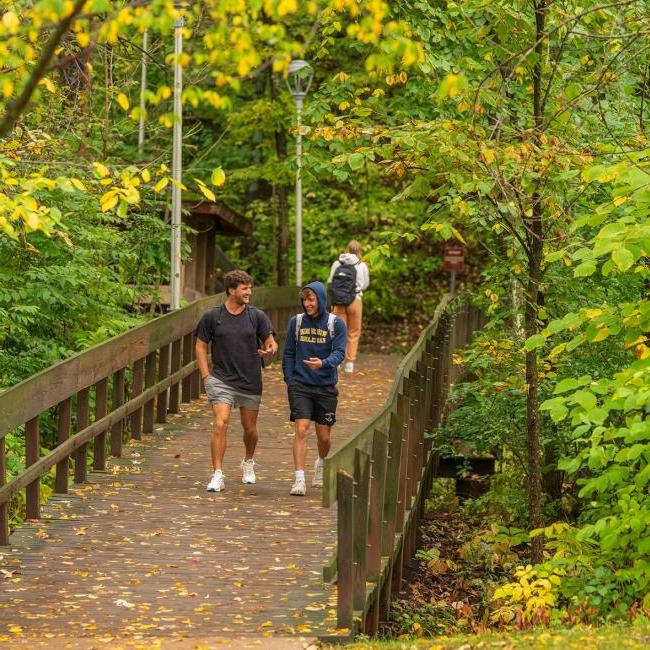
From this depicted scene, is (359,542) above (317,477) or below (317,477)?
above

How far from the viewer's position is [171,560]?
10.7 m

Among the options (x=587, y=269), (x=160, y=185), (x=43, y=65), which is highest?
(x=43, y=65)

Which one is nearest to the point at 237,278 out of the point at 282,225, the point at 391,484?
the point at 391,484

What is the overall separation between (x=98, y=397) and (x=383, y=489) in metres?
4.52

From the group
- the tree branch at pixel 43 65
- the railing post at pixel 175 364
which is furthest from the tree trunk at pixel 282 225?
the tree branch at pixel 43 65

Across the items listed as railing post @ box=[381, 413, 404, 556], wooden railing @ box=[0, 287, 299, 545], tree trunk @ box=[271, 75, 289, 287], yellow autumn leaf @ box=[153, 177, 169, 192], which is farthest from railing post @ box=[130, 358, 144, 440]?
tree trunk @ box=[271, 75, 289, 287]

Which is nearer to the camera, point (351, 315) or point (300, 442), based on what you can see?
point (300, 442)

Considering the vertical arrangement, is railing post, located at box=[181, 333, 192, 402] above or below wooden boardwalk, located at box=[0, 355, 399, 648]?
above

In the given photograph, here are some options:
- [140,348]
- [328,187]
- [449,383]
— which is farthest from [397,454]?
[328,187]

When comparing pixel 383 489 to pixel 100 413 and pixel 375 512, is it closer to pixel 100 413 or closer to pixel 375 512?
pixel 375 512

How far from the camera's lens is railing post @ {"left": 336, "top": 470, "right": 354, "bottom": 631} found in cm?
866

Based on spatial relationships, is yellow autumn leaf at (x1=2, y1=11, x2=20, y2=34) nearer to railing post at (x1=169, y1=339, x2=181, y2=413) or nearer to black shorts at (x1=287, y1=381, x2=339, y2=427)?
black shorts at (x1=287, y1=381, x2=339, y2=427)

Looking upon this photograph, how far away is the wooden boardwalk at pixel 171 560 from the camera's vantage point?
8.87 meters

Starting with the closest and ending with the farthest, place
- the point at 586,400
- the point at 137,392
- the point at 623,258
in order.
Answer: the point at 623,258, the point at 586,400, the point at 137,392
